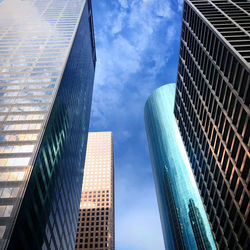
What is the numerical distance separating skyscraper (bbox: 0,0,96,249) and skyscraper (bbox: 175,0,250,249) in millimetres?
37203

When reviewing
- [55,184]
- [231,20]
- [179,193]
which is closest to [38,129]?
[55,184]

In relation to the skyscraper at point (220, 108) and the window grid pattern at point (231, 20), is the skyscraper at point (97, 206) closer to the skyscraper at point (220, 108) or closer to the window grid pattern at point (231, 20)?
the skyscraper at point (220, 108)

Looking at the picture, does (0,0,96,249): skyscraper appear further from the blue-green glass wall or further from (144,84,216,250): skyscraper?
(144,84,216,250): skyscraper

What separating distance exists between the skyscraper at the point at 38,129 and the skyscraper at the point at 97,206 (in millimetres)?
63506

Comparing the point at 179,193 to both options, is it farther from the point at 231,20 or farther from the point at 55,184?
the point at 231,20

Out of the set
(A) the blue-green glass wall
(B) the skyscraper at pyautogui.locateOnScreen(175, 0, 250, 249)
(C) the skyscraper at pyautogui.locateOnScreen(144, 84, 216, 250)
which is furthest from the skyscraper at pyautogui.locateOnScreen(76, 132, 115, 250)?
(B) the skyscraper at pyautogui.locateOnScreen(175, 0, 250, 249)

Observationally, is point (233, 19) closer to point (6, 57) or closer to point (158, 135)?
point (6, 57)

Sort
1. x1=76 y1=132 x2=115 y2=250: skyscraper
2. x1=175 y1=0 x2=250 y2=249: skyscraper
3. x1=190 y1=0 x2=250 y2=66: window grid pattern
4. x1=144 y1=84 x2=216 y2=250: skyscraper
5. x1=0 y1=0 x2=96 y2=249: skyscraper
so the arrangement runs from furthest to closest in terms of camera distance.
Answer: x1=76 y1=132 x2=115 y2=250: skyscraper → x1=144 y1=84 x2=216 y2=250: skyscraper → x1=190 y1=0 x2=250 y2=66: window grid pattern → x1=175 y1=0 x2=250 y2=249: skyscraper → x1=0 y1=0 x2=96 y2=249: skyscraper

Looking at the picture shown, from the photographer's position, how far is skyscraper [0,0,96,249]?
40.7 metres

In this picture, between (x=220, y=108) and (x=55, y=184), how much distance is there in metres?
40.9

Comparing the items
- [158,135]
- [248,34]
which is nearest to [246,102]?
[248,34]

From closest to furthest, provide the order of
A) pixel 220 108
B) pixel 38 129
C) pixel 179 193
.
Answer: pixel 38 129 → pixel 220 108 → pixel 179 193

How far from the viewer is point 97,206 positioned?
5866 inches

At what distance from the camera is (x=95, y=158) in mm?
187250
